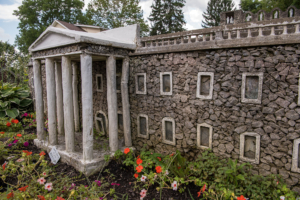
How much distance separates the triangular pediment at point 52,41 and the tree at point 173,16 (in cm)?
1979

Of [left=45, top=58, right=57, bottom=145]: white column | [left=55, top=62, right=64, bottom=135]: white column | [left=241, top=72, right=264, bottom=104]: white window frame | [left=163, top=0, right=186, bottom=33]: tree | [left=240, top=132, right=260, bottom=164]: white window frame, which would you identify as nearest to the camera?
[left=241, top=72, right=264, bottom=104]: white window frame

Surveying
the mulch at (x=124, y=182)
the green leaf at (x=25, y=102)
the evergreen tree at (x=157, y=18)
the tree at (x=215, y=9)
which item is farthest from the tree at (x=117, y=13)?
the mulch at (x=124, y=182)

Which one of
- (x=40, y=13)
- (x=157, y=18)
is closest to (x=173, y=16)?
(x=157, y=18)

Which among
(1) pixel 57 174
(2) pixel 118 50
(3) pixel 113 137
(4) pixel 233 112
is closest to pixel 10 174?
(1) pixel 57 174

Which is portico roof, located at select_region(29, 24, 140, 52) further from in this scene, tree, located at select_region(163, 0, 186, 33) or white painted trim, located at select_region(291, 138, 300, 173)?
tree, located at select_region(163, 0, 186, 33)

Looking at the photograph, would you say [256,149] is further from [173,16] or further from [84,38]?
[173,16]

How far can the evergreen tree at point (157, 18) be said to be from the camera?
81.2 ft

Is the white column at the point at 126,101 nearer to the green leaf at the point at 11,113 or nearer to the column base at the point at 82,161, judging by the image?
the column base at the point at 82,161

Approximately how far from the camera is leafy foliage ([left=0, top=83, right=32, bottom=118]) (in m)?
9.30

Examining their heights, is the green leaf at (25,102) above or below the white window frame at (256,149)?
above

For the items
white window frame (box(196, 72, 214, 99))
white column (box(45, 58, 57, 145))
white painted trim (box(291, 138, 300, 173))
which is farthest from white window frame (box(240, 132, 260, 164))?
white column (box(45, 58, 57, 145))

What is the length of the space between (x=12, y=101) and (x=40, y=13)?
58.7 ft

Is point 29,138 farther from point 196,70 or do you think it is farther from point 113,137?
point 196,70

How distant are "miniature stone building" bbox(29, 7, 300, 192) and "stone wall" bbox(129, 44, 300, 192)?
20mm
